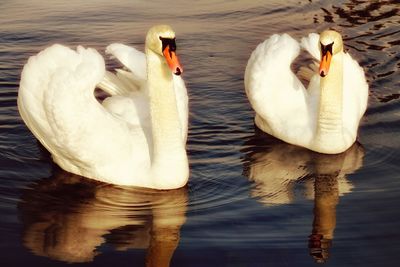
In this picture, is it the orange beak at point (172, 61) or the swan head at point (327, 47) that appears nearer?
the orange beak at point (172, 61)

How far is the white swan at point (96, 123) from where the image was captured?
875 centimetres

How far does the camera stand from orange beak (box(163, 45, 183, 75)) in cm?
798

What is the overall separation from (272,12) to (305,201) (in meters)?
7.30

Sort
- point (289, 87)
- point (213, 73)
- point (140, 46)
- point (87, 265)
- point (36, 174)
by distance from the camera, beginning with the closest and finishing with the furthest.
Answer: point (87, 265) < point (36, 174) < point (289, 87) < point (213, 73) < point (140, 46)

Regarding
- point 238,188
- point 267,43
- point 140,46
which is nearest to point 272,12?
point 140,46

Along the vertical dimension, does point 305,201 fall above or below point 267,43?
below

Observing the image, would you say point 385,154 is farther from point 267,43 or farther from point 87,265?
point 87,265

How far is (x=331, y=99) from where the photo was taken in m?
10.0

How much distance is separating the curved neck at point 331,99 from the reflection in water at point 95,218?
1.89 m

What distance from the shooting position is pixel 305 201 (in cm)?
880

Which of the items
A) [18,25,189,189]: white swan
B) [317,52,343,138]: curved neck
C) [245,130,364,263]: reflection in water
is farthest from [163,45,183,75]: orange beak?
[317,52,343,138]: curved neck

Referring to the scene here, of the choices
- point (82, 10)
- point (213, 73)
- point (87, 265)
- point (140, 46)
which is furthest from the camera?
point (82, 10)

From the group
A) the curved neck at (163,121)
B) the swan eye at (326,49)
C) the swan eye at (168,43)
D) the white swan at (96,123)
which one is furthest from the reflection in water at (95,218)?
the swan eye at (326,49)

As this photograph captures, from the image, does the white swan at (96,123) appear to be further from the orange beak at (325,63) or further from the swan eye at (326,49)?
the swan eye at (326,49)
